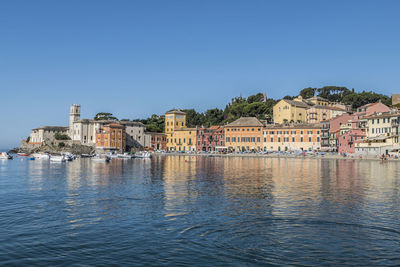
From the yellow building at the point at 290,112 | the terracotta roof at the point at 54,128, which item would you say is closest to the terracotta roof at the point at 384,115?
the yellow building at the point at 290,112

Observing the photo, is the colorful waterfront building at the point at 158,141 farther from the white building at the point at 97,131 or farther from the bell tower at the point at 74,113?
the bell tower at the point at 74,113

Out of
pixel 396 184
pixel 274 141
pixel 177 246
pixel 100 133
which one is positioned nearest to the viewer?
pixel 177 246

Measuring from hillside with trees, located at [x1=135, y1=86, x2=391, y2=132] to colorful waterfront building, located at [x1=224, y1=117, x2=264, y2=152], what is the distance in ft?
40.4

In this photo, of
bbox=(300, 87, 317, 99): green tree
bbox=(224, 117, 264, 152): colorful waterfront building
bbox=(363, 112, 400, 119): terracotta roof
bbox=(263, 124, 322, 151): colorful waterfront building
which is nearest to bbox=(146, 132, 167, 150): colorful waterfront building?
bbox=(224, 117, 264, 152): colorful waterfront building

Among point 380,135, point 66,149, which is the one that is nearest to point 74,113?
point 66,149

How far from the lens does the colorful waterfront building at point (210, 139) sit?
119312mm

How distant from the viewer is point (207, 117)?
148625mm

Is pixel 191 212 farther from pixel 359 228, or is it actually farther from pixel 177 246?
pixel 359 228

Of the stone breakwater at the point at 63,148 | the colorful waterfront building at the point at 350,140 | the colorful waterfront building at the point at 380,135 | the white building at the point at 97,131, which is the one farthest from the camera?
the white building at the point at 97,131

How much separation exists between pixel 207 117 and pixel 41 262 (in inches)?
5409

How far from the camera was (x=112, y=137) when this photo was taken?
407ft

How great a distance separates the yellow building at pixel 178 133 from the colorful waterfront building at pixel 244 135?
617 inches

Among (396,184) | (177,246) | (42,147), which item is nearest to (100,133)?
(42,147)

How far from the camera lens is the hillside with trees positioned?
430 feet
